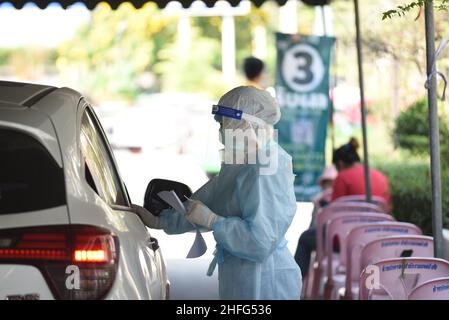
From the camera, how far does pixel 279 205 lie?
4738 millimetres

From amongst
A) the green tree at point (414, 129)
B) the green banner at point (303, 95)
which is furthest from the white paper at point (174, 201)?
the green banner at point (303, 95)

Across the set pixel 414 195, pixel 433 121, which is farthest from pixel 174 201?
pixel 414 195

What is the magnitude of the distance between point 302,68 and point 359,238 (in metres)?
4.40

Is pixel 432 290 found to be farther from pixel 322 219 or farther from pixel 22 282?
pixel 322 219

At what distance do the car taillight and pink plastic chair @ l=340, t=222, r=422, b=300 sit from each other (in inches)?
153

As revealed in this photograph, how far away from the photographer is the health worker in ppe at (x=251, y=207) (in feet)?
15.3

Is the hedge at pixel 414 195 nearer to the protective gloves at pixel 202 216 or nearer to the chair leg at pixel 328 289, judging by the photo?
the chair leg at pixel 328 289

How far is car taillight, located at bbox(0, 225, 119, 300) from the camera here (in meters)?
3.64

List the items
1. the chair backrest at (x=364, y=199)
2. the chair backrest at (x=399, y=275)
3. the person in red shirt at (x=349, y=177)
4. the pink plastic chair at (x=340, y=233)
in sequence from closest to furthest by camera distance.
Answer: the chair backrest at (x=399, y=275) < the pink plastic chair at (x=340, y=233) < the chair backrest at (x=364, y=199) < the person in red shirt at (x=349, y=177)

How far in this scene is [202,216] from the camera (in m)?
4.71

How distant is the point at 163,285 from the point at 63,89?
1.25 m

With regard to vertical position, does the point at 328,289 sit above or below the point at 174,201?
below
